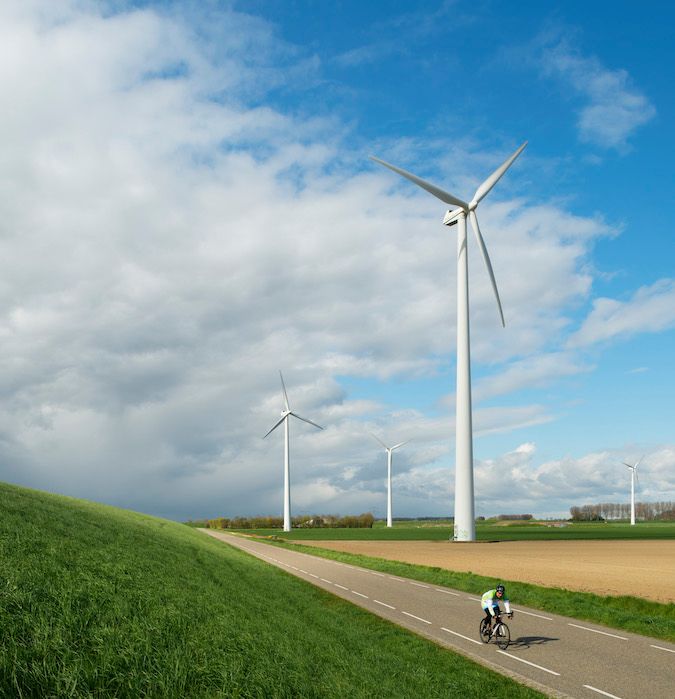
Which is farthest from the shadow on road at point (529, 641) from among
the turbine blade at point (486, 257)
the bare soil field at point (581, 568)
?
the turbine blade at point (486, 257)

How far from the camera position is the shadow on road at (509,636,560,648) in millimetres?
22672

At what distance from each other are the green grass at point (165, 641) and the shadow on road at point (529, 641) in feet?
10.8

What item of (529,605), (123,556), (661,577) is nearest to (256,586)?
(123,556)

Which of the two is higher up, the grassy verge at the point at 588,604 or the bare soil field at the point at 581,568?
the grassy verge at the point at 588,604

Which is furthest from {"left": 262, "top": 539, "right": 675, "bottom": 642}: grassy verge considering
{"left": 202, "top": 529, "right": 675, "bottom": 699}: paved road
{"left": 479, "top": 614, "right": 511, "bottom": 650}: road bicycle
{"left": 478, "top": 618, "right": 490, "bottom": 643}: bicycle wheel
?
{"left": 478, "top": 618, "right": 490, "bottom": 643}: bicycle wheel

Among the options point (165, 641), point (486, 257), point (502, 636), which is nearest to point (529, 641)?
point (502, 636)

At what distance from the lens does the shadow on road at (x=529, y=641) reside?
893 inches

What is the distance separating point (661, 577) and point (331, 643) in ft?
117

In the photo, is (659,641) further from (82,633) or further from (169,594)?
(82,633)

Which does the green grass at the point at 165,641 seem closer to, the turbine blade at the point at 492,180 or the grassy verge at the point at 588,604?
the grassy verge at the point at 588,604

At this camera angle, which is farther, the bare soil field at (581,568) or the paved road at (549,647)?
the bare soil field at (581,568)

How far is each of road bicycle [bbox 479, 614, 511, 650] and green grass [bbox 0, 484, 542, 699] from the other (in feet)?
7.58

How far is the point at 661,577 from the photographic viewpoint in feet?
150

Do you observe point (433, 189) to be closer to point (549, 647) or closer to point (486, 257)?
point (486, 257)
